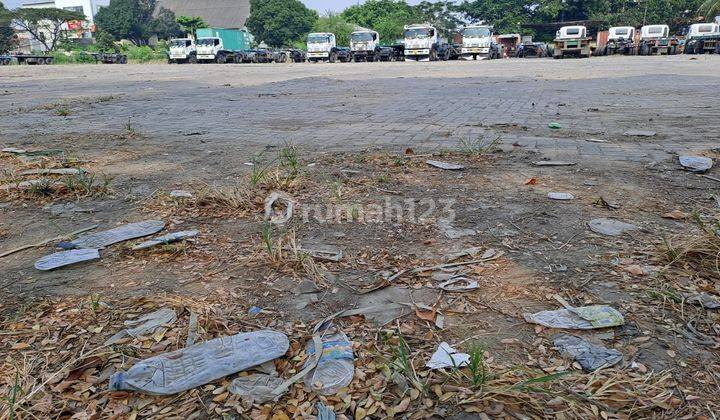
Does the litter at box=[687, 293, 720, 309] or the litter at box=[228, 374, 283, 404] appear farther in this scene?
the litter at box=[687, 293, 720, 309]

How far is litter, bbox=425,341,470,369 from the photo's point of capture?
1717 millimetres

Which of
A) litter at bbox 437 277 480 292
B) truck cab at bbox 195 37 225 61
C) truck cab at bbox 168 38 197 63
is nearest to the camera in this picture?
litter at bbox 437 277 480 292

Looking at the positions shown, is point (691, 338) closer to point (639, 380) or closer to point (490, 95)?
point (639, 380)

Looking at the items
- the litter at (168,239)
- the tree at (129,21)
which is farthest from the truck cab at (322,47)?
the tree at (129,21)

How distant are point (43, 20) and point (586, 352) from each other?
75087 millimetres

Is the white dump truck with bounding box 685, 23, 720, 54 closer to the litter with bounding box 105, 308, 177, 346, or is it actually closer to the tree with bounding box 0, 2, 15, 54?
the litter with bounding box 105, 308, 177, 346

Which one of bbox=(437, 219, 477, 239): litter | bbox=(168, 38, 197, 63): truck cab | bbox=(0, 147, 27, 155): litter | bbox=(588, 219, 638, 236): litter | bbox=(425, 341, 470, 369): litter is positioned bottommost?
bbox=(425, 341, 470, 369): litter

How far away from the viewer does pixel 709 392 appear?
5.16 feet

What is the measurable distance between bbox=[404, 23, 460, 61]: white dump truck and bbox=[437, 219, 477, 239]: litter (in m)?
30.9

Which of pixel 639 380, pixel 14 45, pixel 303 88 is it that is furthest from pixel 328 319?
pixel 14 45

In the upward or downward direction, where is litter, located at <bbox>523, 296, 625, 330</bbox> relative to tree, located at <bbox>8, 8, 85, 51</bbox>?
downward

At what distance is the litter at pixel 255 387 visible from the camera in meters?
1.60

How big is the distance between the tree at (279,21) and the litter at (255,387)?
217 feet

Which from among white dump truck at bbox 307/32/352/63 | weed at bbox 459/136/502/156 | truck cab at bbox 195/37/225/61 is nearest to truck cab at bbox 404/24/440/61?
white dump truck at bbox 307/32/352/63
